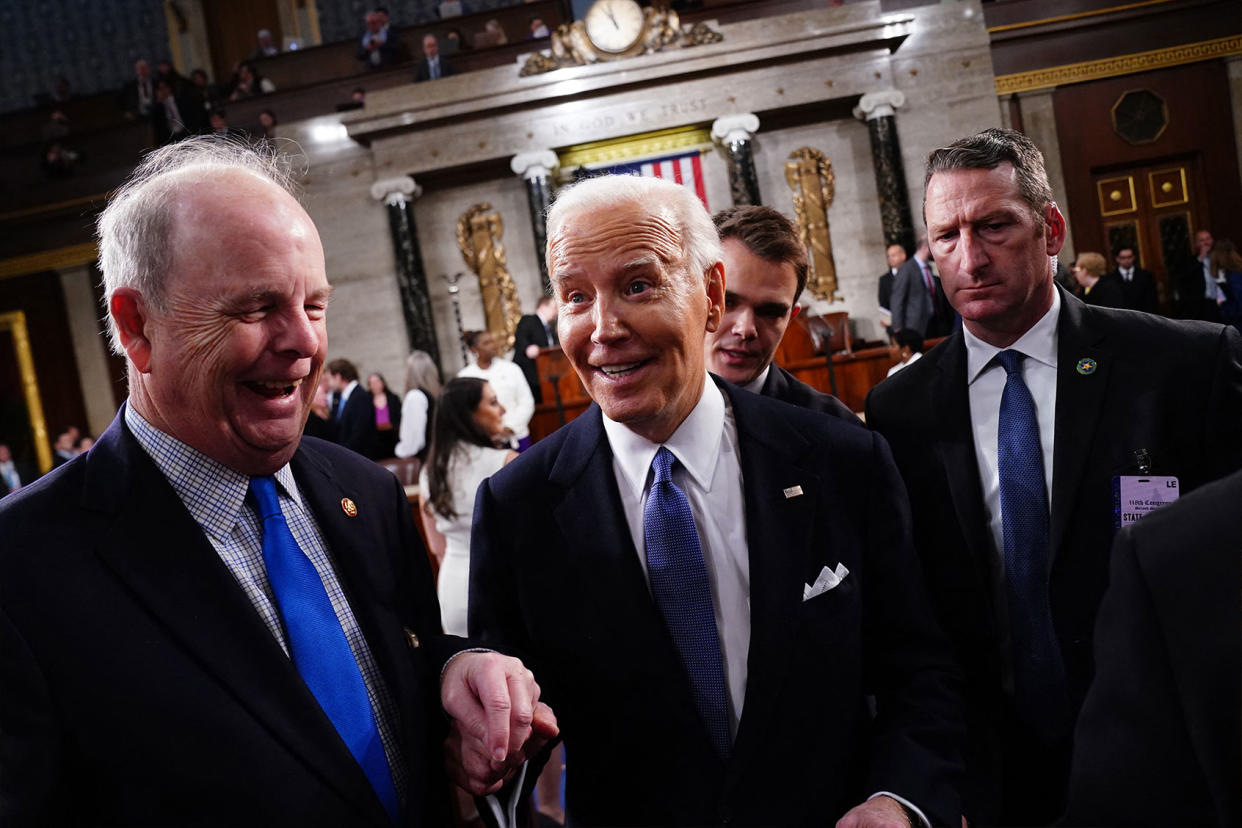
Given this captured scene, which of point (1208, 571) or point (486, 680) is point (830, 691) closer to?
point (486, 680)

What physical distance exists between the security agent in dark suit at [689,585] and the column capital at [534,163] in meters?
9.84

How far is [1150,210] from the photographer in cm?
1192

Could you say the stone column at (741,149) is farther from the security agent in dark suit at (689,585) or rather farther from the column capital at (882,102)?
the security agent in dark suit at (689,585)

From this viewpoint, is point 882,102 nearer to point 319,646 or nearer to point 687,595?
point 687,595

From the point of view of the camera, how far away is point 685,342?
1567 mm

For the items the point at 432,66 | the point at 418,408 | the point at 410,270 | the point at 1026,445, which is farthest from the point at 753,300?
the point at 432,66

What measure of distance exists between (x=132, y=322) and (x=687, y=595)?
916mm

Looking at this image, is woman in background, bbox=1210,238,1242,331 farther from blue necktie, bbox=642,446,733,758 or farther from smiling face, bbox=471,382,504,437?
blue necktie, bbox=642,446,733,758

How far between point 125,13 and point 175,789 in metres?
18.2

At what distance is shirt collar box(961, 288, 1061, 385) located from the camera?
1923mm

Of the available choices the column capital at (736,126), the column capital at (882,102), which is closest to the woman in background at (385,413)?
the column capital at (736,126)

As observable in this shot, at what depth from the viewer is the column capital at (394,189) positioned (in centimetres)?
1123

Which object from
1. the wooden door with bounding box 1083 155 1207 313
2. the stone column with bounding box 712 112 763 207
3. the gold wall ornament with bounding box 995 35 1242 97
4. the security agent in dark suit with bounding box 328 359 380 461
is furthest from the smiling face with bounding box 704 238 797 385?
the wooden door with bounding box 1083 155 1207 313

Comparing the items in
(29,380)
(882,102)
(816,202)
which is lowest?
(29,380)
